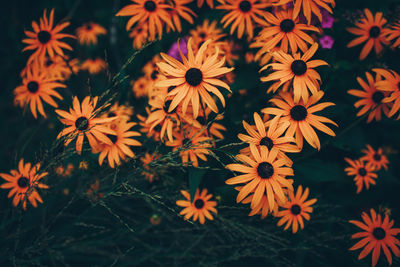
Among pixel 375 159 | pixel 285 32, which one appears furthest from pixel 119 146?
pixel 375 159

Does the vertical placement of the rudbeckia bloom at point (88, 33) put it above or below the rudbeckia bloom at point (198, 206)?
above

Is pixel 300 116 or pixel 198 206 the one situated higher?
pixel 300 116

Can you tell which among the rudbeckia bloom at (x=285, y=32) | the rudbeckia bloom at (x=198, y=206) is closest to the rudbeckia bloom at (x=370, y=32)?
the rudbeckia bloom at (x=285, y=32)

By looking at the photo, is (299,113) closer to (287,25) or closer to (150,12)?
(287,25)

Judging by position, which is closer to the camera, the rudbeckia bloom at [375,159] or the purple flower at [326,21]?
the purple flower at [326,21]

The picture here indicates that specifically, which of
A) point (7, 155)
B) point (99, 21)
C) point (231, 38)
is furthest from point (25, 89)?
point (99, 21)

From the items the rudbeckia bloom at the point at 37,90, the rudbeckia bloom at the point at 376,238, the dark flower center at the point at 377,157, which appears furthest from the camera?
the dark flower center at the point at 377,157

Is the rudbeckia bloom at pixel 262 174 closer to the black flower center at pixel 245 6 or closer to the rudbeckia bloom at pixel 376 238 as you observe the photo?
the rudbeckia bloom at pixel 376 238
